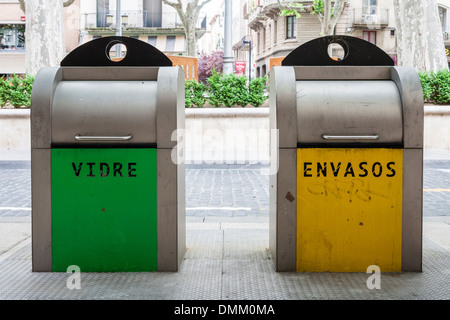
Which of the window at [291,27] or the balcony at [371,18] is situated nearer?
the balcony at [371,18]

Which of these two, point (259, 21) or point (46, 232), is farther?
point (259, 21)

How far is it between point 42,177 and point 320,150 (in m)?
1.94

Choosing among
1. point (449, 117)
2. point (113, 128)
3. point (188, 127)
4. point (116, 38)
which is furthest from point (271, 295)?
point (449, 117)

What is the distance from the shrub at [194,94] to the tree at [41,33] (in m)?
4.25

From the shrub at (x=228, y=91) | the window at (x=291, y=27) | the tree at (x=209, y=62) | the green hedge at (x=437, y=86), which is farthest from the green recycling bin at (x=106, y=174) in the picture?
the tree at (x=209, y=62)

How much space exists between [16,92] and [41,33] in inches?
88.8

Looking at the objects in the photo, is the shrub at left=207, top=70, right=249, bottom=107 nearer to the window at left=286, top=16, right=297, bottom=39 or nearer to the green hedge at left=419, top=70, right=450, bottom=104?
the green hedge at left=419, top=70, right=450, bottom=104

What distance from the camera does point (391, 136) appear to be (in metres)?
3.96

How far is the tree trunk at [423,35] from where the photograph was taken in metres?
17.1

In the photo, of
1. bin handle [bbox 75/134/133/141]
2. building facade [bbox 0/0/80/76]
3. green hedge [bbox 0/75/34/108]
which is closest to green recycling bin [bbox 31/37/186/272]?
bin handle [bbox 75/134/133/141]

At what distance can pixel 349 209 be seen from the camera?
4055mm

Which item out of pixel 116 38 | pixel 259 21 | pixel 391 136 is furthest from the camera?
pixel 259 21
